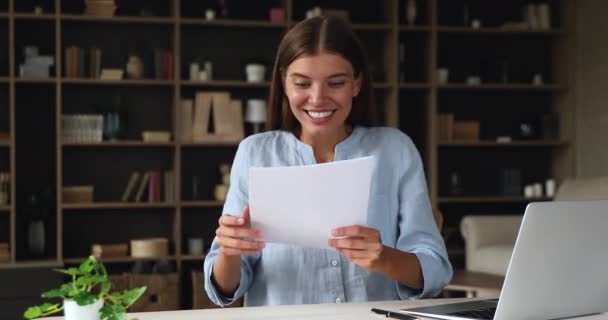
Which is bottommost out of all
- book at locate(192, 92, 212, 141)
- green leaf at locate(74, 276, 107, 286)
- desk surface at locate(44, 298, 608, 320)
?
desk surface at locate(44, 298, 608, 320)

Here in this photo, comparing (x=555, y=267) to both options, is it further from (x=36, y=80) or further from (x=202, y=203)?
(x=36, y=80)

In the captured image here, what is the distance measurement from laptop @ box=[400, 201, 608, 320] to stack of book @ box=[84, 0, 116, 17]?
4.19 m

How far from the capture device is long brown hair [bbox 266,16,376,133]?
1.99m

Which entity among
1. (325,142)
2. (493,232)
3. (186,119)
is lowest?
(493,232)

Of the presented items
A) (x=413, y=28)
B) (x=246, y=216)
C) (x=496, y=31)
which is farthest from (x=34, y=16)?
(x=246, y=216)

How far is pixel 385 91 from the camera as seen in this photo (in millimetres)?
5969

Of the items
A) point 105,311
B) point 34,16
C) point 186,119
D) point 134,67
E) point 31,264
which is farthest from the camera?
point 186,119

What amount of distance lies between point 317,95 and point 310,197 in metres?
0.38

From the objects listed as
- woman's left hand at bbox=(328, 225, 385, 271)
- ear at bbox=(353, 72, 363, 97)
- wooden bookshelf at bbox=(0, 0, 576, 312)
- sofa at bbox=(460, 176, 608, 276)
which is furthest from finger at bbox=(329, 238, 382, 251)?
wooden bookshelf at bbox=(0, 0, 576, 312)

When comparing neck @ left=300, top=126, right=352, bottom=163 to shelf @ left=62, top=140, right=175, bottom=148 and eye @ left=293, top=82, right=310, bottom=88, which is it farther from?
shelf @ left=62, top=140, right=175, bottom=148

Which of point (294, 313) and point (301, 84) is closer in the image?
point (294, 313)

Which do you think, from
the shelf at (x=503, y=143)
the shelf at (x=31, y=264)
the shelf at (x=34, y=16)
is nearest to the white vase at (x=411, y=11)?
the shelf at (x=503, y=143)

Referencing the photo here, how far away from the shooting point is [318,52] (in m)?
1.98

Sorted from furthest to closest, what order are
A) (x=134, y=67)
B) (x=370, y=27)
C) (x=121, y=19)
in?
(x=370, y=27) → (x=134, y=67) → (x=121, y=19)
